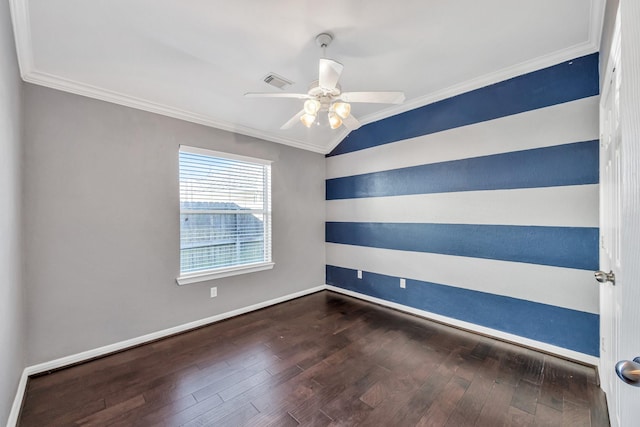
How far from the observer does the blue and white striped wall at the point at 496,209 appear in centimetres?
228

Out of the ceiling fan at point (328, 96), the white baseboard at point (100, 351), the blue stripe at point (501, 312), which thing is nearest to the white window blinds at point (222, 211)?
the white baseboard at point (100, 351)

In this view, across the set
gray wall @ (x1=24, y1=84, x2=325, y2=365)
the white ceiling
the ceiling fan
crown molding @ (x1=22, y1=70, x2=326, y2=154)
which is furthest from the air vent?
gray wall @ (x1=24, y1=84, x2=325, y2=365)

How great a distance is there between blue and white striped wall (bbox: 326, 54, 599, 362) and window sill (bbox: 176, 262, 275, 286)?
61.2 inches

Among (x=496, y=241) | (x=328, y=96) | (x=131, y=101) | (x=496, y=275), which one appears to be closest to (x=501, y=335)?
(x=496, y=275)

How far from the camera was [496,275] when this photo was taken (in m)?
2.73

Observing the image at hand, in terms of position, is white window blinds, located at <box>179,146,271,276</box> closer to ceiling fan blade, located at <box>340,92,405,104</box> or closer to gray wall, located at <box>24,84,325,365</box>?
gray wall, located at <box>24,84,325,365</box>

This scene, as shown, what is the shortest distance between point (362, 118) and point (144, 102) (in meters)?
2.71

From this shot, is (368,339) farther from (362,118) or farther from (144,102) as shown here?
(144,102)

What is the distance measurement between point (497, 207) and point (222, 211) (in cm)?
314

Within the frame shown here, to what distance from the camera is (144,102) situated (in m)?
2.67

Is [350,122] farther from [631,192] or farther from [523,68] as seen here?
[631,192]

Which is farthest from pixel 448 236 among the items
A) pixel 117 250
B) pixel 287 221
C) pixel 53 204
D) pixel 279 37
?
pixel 53 204

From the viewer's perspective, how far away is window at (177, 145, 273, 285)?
9.97ft

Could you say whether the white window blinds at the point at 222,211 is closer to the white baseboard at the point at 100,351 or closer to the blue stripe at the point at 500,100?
the white baseboard at the point at 100,351
